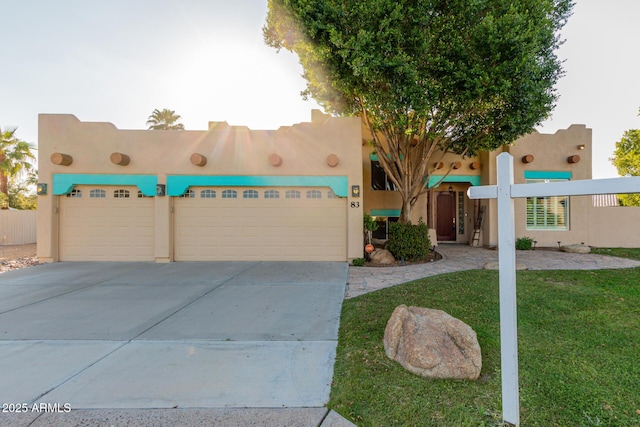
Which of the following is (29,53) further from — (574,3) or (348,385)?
(574,3)

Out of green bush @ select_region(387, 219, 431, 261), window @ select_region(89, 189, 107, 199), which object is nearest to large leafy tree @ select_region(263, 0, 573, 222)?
green bush @ select_region(387, 219, 431, 261)

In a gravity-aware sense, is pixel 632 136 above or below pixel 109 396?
above

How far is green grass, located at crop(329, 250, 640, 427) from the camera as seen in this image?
7.25ft

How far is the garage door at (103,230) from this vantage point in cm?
915

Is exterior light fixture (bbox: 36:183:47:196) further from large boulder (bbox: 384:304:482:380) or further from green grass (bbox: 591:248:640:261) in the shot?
green grass (bbox: 591:248:640:261)

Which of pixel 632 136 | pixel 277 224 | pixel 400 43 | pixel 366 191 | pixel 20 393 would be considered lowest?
pixel 20 393

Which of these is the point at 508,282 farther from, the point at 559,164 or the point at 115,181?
the point at 559,164

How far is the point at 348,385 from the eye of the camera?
2588 mm

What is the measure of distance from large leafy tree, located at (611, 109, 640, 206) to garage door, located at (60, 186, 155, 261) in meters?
27.3

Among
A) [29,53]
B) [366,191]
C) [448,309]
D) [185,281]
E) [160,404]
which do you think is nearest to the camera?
[160,404]

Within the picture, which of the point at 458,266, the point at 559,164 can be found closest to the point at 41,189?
the point at 458,266

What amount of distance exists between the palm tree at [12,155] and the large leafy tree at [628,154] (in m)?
37.3

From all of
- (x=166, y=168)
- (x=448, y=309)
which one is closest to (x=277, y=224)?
(x=166, y=168)

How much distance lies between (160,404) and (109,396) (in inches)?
21.0
